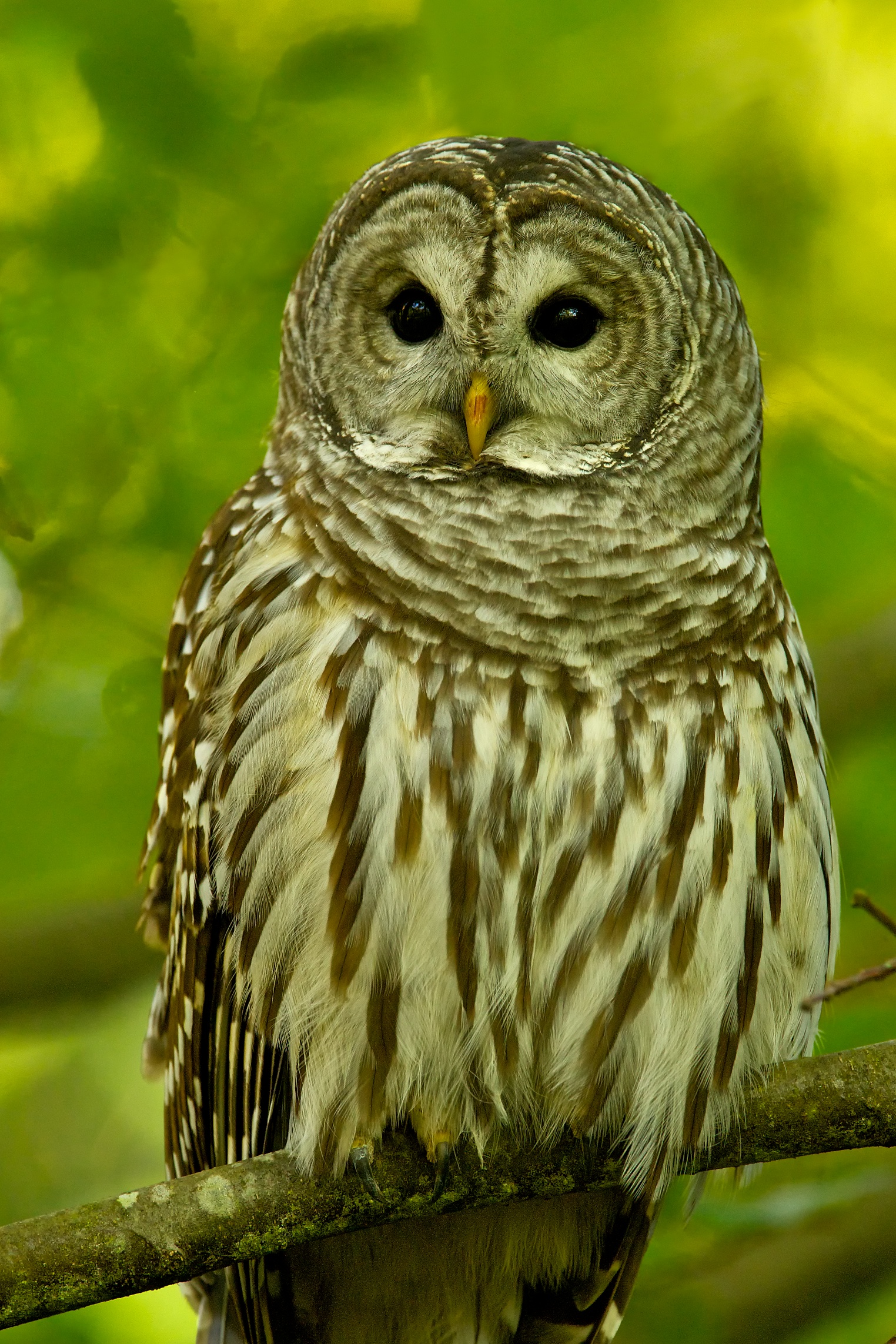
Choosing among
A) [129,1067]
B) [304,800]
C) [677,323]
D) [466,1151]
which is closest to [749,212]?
[677,323]

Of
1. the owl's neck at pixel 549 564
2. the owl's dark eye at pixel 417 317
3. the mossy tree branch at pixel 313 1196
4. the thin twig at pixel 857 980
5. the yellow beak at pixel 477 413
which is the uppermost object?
the owl's dark eye at pixel 417 317

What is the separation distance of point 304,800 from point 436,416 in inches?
34.6

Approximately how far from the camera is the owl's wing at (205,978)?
328 cm

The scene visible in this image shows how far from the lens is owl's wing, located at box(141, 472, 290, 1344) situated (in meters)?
3.28

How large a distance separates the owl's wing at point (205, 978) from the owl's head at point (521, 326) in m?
0.40

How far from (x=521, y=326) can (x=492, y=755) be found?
940 mm

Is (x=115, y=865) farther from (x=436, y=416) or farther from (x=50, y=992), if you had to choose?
(x=436, y=416)

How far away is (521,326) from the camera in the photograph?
3361 mm

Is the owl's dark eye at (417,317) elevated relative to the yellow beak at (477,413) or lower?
elevated

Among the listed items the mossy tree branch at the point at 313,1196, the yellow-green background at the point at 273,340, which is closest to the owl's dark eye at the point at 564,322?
the yellow-green background at the point at 273,340

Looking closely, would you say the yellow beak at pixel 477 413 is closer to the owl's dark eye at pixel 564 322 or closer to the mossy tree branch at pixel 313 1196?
the owl's dark eye at pixel 564 322

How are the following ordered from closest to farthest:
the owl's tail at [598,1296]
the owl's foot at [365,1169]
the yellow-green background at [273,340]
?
the owl's foot at [365,1169], the owl's tail at [598,1296], the yellow-green background at [273,340]

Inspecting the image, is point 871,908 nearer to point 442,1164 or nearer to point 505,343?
point 442,1164

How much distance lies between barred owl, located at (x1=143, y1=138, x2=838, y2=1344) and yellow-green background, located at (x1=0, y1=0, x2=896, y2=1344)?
0.74 meters
